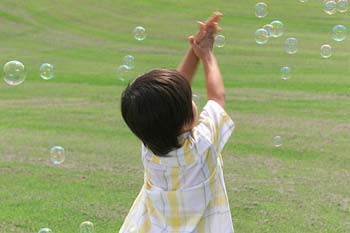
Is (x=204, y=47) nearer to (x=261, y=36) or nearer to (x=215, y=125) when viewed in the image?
(x=215, y=125)

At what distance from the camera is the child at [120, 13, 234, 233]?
9.23ft

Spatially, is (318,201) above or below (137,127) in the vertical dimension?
below

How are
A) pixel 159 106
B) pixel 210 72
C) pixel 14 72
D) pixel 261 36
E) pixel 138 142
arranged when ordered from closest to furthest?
pixel 159 106
pixel 210 72
pixel 14 72
pixel 261 36
pixel 138 142

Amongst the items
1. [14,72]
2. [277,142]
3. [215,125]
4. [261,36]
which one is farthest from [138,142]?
[215,125]

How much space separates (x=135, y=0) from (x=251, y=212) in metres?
27.9

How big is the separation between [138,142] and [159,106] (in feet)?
21.4

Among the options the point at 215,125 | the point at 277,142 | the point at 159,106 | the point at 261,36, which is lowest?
the point at 277,142

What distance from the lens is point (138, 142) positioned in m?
9.29

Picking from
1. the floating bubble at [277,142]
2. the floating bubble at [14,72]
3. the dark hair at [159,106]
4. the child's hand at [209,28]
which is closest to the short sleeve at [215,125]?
the dark hair at [159,106]

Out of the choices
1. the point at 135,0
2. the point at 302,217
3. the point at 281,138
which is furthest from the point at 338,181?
the point at 135,0

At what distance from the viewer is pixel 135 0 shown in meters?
33.4

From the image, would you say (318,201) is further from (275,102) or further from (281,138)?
(275,102)

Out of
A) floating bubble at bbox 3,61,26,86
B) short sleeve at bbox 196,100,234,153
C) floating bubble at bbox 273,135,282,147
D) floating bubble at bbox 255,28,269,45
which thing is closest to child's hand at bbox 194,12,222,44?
short sleeve at bbox 196,100,234,153

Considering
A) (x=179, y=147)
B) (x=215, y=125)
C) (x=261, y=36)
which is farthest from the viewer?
(x=261, y=36)
